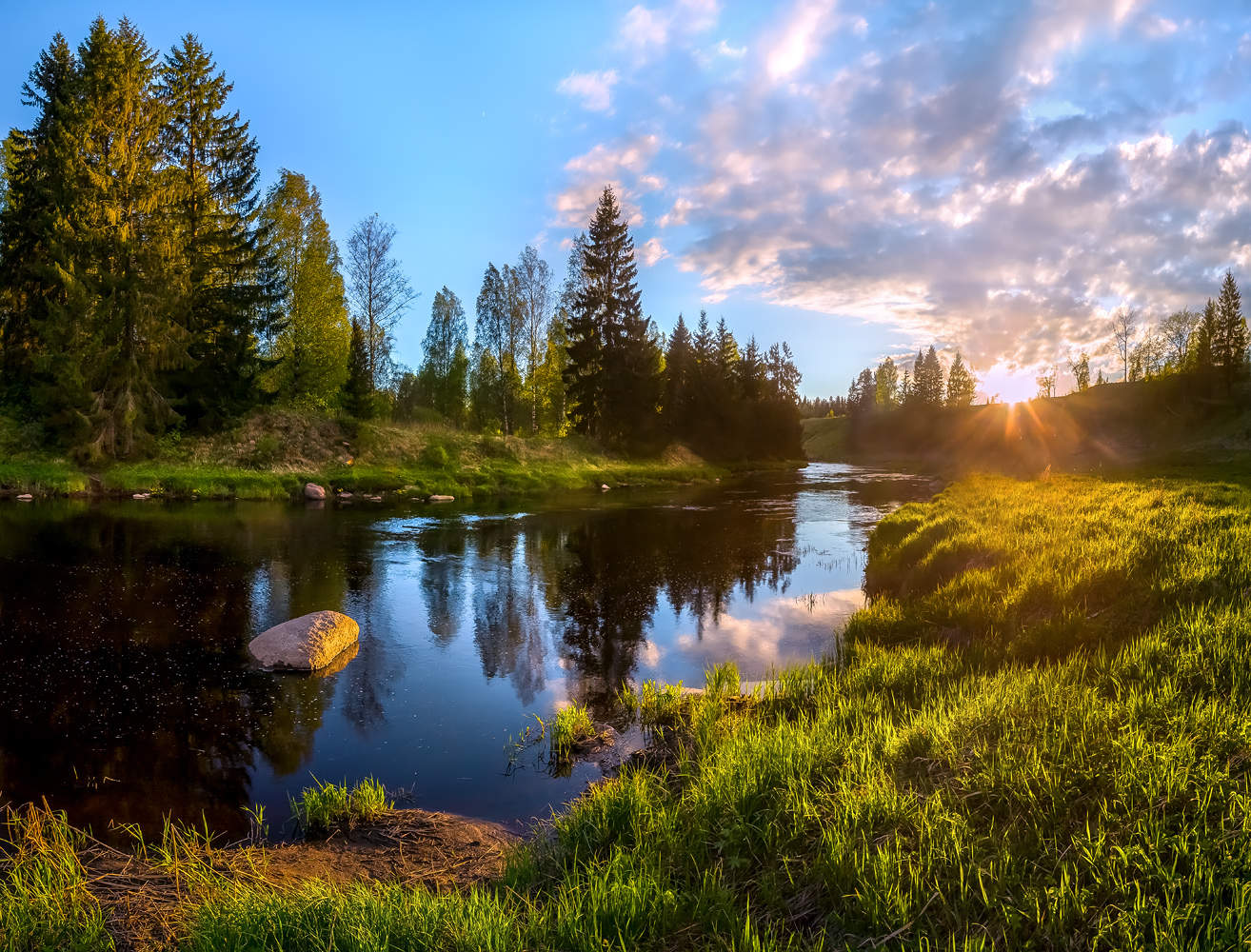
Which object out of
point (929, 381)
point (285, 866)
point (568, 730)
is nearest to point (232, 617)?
point (568, 730)

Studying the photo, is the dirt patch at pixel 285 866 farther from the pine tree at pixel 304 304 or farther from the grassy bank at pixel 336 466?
the pine tree at pixel 304 304

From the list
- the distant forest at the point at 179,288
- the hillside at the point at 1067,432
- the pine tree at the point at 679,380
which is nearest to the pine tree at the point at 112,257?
the distant forest at the point at 179,288

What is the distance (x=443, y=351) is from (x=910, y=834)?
2668 inches

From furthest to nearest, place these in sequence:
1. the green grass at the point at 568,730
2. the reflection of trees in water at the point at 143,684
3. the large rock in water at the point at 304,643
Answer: the large rock in water at the point at 304,643, the green grass at the point at 568,730, the reflection of trees in water at the point at 143,684

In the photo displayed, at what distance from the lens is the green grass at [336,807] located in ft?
17.1

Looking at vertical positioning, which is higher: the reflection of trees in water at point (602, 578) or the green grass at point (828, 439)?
the green grass at point (828, 439)

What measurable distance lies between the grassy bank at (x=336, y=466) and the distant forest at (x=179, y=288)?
1.45 m

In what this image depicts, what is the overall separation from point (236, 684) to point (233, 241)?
34950 mm

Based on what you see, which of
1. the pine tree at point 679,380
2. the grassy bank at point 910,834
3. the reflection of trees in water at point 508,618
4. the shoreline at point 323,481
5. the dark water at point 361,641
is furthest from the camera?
the pine tree at point 679,380

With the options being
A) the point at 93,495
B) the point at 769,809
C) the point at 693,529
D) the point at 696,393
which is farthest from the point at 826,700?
the point at 696,393

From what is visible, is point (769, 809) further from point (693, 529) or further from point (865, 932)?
point (693, 529)

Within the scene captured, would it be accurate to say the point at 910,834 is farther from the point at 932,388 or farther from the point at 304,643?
the point at 932,388

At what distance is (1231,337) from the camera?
7394 centimetres

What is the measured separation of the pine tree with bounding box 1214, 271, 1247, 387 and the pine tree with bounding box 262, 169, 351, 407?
320 feet
